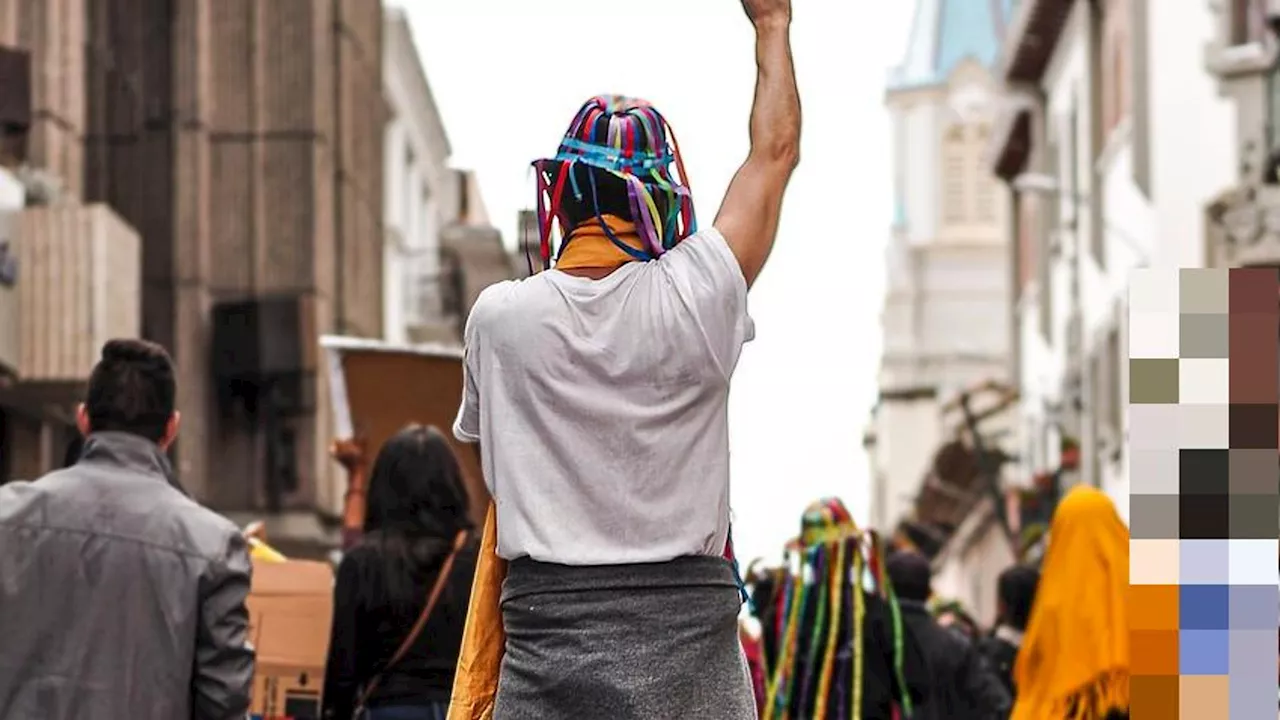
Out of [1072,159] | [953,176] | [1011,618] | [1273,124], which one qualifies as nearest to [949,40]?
[953,176]

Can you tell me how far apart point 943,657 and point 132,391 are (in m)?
5.78

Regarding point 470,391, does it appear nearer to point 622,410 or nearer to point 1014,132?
point 622,410

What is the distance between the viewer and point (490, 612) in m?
5.62

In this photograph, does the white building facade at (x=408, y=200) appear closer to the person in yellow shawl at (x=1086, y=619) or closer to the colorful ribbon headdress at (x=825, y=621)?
the colorful ribbon headdress at (x=825, y=621)

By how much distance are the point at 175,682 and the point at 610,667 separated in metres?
2.47

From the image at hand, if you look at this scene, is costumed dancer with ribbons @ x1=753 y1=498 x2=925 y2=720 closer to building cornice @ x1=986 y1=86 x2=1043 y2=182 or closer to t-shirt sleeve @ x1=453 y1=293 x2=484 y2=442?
t-shirt sleeve @ x1=453 y1=293 x2=484 y2=442

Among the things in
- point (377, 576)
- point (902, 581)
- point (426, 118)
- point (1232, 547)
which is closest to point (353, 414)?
point (902, 581)

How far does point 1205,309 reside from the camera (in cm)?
584

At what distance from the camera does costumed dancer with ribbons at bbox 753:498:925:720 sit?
39.6 ft

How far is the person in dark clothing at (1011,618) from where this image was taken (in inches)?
576

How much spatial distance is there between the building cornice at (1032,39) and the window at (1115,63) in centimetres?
458

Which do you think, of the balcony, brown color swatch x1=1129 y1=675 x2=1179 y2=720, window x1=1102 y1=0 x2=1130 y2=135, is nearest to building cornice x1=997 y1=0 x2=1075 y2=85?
window x1=1102 y1=0 x2=1130 y2=135

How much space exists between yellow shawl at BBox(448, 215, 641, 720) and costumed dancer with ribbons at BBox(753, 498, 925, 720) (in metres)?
6.48

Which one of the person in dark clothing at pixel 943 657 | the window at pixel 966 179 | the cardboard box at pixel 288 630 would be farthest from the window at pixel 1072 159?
the window at pixel 966 179
